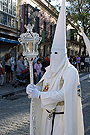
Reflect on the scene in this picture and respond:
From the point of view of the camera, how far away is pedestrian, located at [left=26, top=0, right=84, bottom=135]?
2.66 m

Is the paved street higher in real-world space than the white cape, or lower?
lower

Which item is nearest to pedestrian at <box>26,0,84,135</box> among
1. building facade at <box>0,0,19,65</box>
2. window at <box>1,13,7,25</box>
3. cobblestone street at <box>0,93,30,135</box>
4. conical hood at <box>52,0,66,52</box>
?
conical hood at <box>52,0,66,52</box>

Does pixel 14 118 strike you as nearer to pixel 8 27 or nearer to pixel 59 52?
pixel 59 52

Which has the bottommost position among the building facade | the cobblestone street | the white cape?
the cobblestone street

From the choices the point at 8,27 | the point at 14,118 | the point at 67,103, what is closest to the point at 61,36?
the point at 67,103

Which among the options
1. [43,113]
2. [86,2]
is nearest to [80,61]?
[86,2]

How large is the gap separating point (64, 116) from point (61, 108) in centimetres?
15

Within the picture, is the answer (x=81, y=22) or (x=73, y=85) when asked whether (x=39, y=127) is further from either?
(x=81, y=22)

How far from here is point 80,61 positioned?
2147cm

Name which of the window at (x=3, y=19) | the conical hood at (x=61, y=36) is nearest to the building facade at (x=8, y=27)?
the window at (x=3, y=19)

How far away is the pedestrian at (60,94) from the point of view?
8.73 feet

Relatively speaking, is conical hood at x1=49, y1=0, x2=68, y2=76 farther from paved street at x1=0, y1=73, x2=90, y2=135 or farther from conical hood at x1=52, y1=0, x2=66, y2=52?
paved street at x1=0, y1=73, x2=90, y2=135

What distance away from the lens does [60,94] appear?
8.78 feet

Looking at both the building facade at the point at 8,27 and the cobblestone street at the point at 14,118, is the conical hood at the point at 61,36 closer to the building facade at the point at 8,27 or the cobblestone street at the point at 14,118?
the cobblestone street at the point at 14,118
